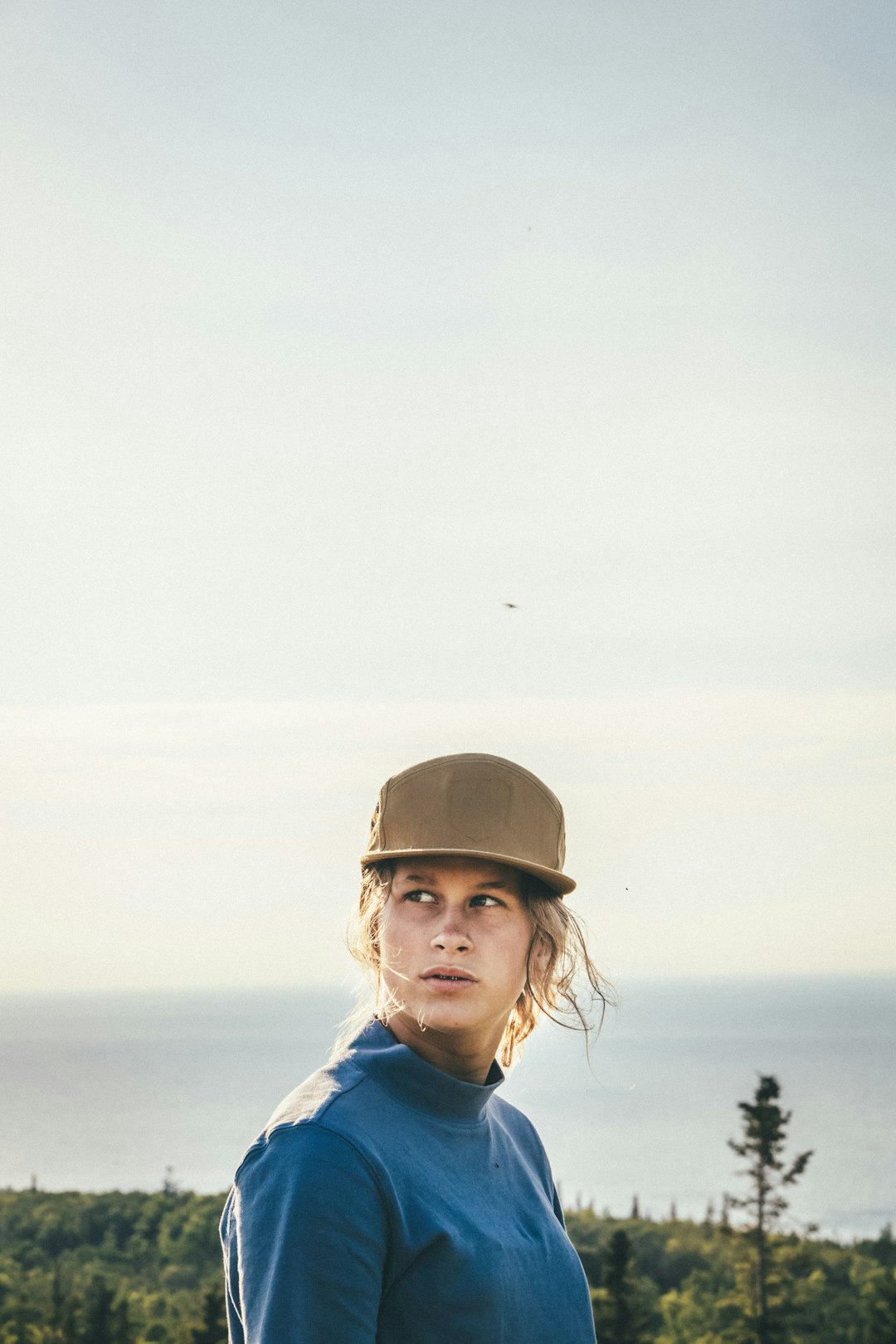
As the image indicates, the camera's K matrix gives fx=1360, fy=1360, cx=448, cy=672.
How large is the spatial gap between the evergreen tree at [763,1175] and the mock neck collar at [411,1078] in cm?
4129

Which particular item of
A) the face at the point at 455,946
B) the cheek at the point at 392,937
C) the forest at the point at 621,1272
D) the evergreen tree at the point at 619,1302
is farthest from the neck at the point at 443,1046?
the evergreen tree at the point at 619,1302

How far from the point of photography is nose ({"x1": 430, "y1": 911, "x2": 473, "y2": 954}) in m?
2.22

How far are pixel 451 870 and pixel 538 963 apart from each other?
1.11 ft

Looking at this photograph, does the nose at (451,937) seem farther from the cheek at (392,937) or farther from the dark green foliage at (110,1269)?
the dark green foliage at (110,1269)

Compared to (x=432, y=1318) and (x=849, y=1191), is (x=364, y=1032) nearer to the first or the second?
(x=432, y=1318)

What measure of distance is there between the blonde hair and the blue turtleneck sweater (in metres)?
0.21

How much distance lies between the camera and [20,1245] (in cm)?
6812

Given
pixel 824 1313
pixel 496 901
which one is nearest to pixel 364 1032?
pixel 496 901

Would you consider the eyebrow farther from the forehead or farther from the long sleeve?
the long sleeve

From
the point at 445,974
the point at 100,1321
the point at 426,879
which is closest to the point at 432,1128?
the point at 445,974

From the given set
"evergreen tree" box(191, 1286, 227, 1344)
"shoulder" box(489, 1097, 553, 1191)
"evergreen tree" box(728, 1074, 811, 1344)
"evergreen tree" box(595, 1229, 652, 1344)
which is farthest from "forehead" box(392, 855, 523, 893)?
"evergreen tree" box(191, 1286, 227, 1344)

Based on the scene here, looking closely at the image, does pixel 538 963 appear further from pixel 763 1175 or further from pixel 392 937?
pixel 763 1175

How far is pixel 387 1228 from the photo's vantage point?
1915 mm

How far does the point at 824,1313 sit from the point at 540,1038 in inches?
2407
